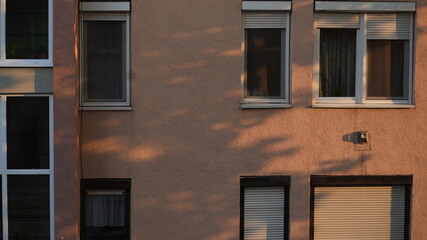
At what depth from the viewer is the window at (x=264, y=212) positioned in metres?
8.88

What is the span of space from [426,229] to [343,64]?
2840 millimetres

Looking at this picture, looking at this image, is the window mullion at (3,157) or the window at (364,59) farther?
the window at (364,59)

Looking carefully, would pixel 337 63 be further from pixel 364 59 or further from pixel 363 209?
pixel 363 209

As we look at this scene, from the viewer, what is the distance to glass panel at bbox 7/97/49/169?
27.2 feet

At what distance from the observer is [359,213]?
8.99 m

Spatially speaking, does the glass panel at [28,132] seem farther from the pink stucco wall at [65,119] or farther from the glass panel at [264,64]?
the glass panel at [264,64]

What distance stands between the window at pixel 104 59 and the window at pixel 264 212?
2381 millimetres

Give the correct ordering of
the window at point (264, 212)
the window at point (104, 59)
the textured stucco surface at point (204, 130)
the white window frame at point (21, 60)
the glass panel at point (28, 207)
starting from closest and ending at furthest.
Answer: the white window frame at point (21, 60) → the glass panel at point (28, 207) → the textured stucco surface at point (204, 130) → the window at point (104, 59) → the window at point (264, 212)

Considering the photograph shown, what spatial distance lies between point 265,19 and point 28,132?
3.87m

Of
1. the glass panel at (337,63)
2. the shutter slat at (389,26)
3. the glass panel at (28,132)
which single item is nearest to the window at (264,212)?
the glass panel at (337,63)

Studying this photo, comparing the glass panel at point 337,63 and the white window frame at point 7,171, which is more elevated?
the glass panel at point 337,63

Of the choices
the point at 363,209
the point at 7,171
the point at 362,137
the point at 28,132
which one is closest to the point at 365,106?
the point at 362,137

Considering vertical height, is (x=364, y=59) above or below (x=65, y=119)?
above

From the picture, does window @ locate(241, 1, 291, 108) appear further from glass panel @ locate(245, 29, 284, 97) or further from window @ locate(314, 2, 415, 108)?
window @ locate(314, 2, 415, 108)
